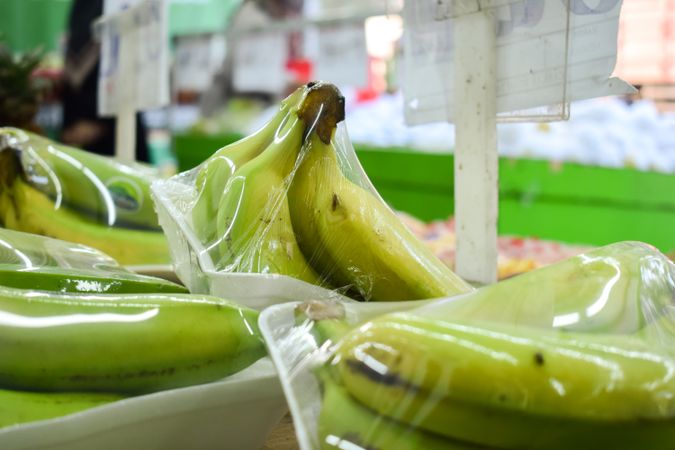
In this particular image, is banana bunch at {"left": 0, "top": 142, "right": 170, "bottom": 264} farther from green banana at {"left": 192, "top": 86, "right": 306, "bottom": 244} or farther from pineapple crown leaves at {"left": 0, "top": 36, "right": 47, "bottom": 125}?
pineapple crown leaves at {"left": 0, "top": 36, "right": 47, "bottom": 125}

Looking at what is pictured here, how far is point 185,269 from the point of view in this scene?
0.88 m

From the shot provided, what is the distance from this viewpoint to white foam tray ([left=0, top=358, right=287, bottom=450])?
56 centimetres

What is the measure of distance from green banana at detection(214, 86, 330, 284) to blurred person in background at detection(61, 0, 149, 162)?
2512mm

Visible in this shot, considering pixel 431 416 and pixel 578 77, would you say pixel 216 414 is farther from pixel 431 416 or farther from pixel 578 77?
pixel 578 77

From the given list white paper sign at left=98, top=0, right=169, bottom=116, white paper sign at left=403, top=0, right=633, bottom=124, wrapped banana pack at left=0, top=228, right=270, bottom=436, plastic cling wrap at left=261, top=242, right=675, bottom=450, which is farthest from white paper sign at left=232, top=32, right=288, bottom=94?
plastic cling wrap at left=261, top=242, right=675, bottom=450

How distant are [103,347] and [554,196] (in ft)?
7.89

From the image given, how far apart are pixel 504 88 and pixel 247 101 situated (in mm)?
3386

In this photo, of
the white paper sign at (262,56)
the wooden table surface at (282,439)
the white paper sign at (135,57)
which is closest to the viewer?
the wooden table surface at (282,439)

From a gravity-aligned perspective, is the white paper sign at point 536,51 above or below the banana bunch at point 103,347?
above

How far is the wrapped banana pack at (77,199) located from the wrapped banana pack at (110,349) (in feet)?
2.21

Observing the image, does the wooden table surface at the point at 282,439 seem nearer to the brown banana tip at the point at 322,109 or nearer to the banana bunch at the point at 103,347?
the banana bunch at the point at 103,347

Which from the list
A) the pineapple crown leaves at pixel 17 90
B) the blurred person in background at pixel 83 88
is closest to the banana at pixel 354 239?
the pineapple crown leaves at pixel 17 90

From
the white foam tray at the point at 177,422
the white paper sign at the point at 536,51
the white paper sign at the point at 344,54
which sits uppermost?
the white paper sign at the point at 344,54

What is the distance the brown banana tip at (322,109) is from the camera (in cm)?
85
